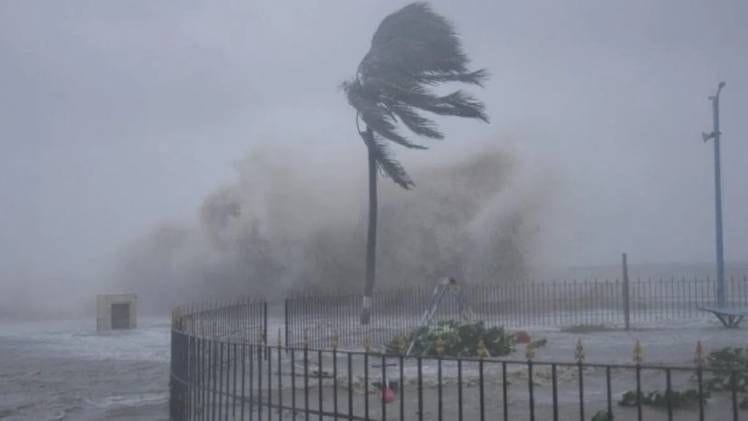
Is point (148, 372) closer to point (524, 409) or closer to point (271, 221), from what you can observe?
point (524, 409)

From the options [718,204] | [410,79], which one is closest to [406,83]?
[410,79]

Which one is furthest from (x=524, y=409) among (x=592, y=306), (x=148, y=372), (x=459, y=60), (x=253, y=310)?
(x=459, y=60)

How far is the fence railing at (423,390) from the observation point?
6.06 m

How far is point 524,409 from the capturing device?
10648 millimetres

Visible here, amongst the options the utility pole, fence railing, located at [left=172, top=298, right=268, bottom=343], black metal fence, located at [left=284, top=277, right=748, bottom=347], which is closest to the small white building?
black metal fence, located at [left=284, top=277, right=748, bottom=347]

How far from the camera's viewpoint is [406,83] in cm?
2761

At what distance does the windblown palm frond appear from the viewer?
88.7 ft

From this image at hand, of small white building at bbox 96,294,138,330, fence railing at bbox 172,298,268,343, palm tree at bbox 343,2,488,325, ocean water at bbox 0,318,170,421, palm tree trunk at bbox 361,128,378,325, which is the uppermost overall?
palm tree at bbox 343,2,488,325

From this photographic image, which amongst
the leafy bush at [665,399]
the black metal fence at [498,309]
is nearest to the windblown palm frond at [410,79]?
the black metal fence at [498,309]

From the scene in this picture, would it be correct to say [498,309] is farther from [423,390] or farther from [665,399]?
[665,399]

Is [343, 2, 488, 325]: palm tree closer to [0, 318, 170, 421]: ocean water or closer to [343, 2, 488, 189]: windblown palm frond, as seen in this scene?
[343, 2, 488, 189]: windblown palm frond

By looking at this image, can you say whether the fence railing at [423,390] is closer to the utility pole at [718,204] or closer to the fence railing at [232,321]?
the fence railing at [232,321]

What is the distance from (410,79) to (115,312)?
12.1 metres

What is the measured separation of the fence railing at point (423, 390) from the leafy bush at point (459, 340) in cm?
77
